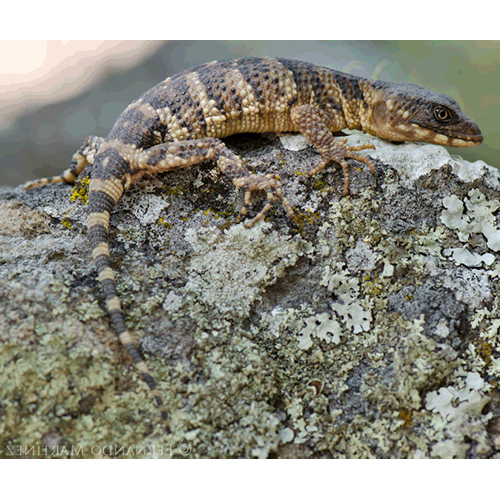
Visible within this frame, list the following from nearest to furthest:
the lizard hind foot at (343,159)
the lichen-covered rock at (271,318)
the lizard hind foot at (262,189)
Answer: the lichen-covered rock at (271,318)
the lizard hind foot at (262,189)
the lizard hind foot at (343,159)

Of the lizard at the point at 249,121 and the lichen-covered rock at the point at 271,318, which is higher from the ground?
the lizard at the point at 249,121

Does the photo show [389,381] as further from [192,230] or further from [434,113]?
[434,113]

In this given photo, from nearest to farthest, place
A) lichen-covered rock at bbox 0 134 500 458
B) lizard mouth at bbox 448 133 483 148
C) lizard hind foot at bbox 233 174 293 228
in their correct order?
1. lichen-covered rock at bbox 0 134 500 458
2. lizard hind foot at bbox 233 174 293 228
3. lizard mouth at bbox 448 133 483 148

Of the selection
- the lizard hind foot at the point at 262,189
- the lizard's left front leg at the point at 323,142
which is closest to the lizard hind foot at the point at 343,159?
the lizard's left front leg at the point at 323,142

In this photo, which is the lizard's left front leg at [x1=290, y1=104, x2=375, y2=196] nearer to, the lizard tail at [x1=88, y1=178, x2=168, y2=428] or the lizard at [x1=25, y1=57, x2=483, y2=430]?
the lizard at [x1=25, y1=57, x2=483, y2=430]

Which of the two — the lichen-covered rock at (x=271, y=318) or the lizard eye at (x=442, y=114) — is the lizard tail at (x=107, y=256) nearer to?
the lichen-covered rock at (x=271, y=318)

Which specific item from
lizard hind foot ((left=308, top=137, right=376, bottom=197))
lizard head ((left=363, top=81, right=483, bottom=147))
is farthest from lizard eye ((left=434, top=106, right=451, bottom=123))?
lizard hind foot ((left=308, top=137, right=376, bottom=197))

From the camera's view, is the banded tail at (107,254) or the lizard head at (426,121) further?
the lizard head at (426,121)
